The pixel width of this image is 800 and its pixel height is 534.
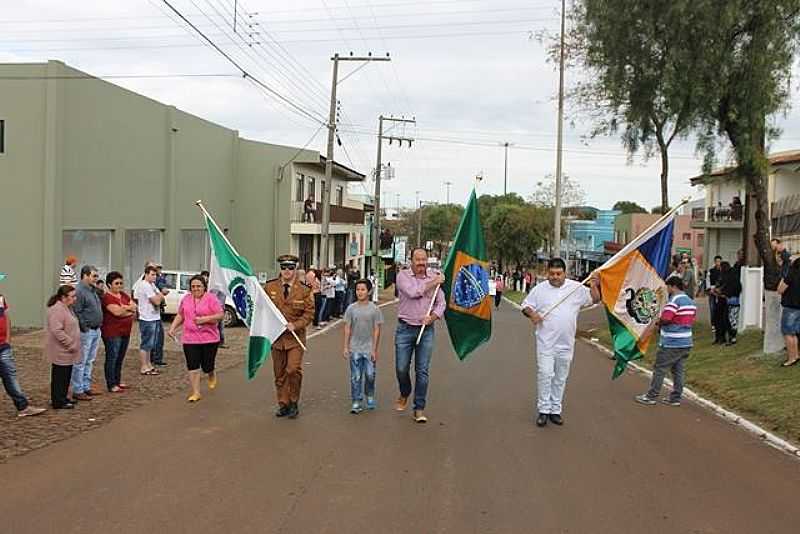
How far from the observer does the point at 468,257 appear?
999 centimetres

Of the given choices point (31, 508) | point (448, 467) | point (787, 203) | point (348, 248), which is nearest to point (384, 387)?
point (448, 467)

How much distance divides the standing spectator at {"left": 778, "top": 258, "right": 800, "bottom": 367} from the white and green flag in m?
7.06

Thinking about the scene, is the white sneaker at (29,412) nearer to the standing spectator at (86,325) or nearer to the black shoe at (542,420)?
the standing spectator at (86,325)

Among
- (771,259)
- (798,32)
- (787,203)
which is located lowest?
(771,259)

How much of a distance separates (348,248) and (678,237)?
30.4 meters

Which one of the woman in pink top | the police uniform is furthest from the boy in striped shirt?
the woman in pink top

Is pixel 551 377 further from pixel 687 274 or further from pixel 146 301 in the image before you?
pixel 687 274

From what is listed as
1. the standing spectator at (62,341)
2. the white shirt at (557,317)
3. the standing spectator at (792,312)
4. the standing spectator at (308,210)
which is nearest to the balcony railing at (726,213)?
the standing spectator at (308,210)

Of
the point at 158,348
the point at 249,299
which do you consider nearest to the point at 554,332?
the point at 249,299

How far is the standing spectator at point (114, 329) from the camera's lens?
36.5ft

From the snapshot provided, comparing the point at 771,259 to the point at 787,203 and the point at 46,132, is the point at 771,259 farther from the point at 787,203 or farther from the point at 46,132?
the point at 46,132

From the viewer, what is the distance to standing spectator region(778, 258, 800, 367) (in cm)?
1185

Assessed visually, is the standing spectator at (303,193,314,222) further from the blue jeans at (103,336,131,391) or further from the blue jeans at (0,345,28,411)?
the blue jeans at (0,345,28,411)

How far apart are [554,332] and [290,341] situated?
2917 mm
